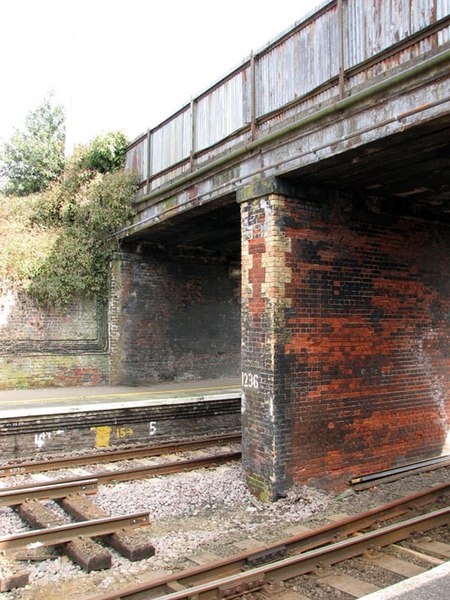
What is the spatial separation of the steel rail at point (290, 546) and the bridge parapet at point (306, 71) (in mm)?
4934

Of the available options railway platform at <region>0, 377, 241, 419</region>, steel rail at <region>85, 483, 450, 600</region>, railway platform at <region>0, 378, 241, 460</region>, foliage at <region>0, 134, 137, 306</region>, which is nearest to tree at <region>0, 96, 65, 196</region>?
foliage at <region>0, 134, 137, 306</region>

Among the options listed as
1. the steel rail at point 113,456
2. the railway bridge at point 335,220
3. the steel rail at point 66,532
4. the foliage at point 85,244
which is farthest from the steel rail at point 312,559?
the foliage at point 85,244

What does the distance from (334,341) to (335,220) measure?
1778mm

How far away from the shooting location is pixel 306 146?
22.1 feet

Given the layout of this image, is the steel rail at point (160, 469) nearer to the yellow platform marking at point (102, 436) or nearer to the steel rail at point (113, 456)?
the steel rail at point (113, 456)

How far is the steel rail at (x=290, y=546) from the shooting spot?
445 cm

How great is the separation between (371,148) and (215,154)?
3.20m

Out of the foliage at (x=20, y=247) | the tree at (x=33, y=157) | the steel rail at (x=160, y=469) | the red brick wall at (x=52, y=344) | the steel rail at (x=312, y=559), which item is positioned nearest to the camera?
the steel rail at (x=312, y=559)

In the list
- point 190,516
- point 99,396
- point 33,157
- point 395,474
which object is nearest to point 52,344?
point 99,396

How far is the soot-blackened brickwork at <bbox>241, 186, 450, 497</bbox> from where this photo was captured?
7176 millimetres

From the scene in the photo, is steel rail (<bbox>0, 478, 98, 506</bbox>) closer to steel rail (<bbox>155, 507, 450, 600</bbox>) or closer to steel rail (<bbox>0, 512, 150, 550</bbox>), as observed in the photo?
steel rail (<bbox>0, 512, 150, 550</bbox>)

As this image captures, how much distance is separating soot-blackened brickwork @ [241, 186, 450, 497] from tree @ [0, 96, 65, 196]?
39.5ft

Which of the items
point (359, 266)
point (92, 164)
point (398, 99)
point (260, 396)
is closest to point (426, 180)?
point (359, 266)

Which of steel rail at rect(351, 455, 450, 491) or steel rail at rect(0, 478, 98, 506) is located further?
steel rail at rect(351, 455, 450, 491)
